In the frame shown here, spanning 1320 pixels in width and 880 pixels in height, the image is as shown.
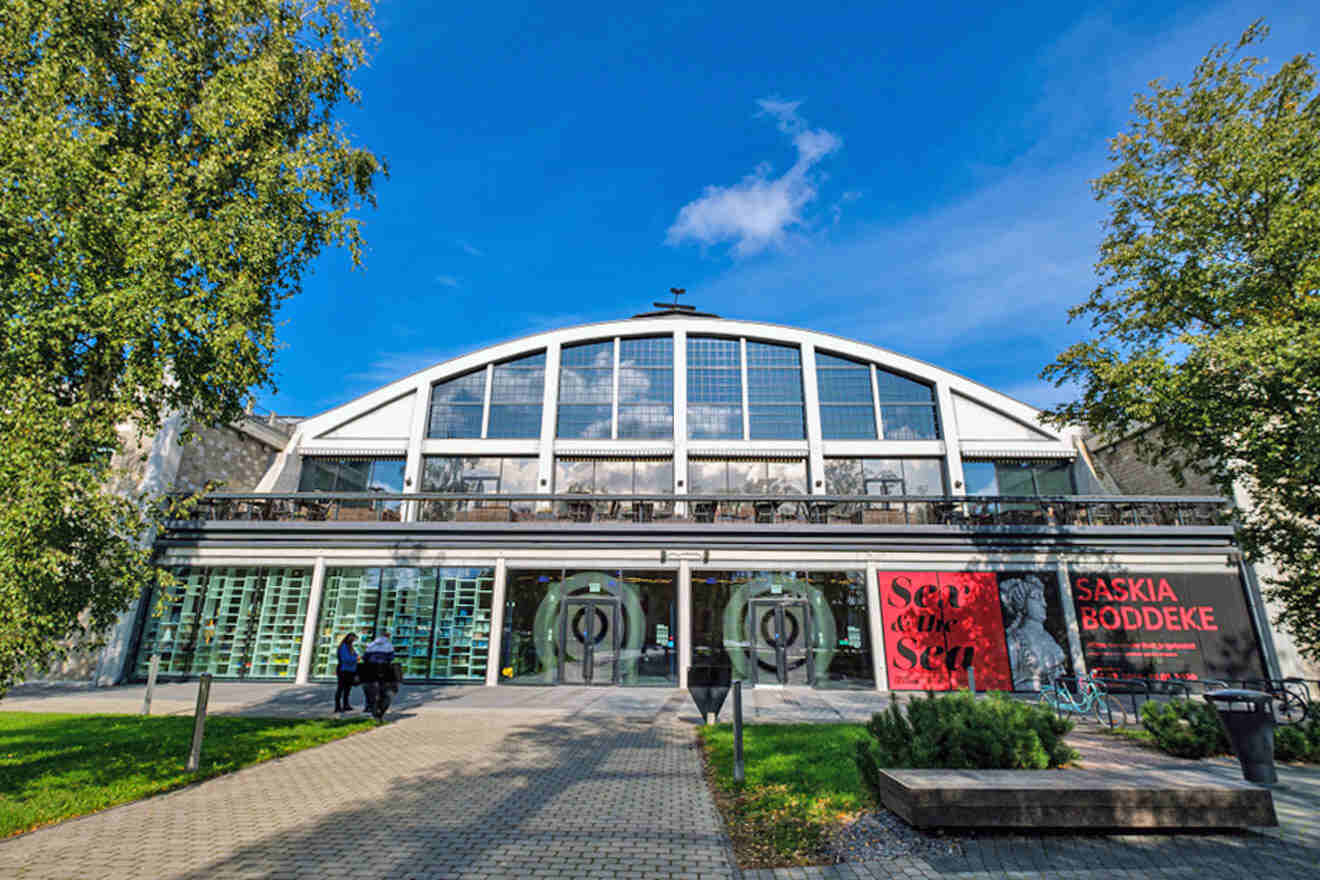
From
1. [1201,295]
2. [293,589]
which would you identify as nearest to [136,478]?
[293,589]

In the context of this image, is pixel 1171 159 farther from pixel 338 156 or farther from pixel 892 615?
pixel 338 156

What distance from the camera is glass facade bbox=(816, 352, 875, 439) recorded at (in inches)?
1054

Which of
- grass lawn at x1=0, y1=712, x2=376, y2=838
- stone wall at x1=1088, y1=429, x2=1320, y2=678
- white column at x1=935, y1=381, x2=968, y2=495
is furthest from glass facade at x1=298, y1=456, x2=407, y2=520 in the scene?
stone wall at x1=1088, y1=429, x2=1320, y2=678

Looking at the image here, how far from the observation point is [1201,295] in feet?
42.9

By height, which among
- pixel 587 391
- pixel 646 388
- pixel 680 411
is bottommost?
pixel 680 411

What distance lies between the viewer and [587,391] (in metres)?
27.8

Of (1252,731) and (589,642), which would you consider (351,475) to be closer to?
(589,642)

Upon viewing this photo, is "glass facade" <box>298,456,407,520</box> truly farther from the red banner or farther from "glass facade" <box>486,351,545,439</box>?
the red banner

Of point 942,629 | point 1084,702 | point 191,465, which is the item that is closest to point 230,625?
point 191,465

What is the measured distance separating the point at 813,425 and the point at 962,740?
67.2ft

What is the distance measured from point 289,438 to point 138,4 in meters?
20.9

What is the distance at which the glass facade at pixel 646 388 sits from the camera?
88.1 ft

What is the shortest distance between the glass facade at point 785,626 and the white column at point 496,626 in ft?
19.3

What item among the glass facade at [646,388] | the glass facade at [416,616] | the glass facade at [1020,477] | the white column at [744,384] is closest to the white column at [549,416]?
the glass facade at [646,388]
